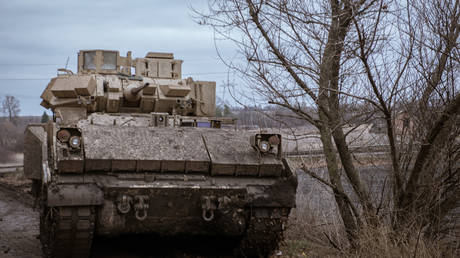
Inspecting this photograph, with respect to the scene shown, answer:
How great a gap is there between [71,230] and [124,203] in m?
0.61

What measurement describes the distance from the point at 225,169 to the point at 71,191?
1737 mm

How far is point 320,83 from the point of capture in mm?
6664

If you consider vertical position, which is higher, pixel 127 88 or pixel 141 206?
pixel 127 88

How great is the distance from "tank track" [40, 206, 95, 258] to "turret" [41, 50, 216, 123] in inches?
120

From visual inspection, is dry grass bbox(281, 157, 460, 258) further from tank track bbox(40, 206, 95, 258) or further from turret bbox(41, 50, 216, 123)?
tank track bbox(40, 206, 95, 258)

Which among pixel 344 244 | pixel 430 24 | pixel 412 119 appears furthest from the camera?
pixel 344 244

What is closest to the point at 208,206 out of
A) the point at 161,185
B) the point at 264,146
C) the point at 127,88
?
the point at 161,185

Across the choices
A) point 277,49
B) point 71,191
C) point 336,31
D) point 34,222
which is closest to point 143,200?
point 71,191

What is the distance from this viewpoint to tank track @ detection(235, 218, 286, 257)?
6906 mm

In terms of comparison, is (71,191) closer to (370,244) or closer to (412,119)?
(370,244)

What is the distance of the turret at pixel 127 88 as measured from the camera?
937 centimetres

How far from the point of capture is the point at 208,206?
6.65m

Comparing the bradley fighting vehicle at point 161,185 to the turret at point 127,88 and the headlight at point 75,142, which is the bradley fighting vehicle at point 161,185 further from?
the turret at point 127,88

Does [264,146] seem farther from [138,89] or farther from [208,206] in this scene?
[138,89]
